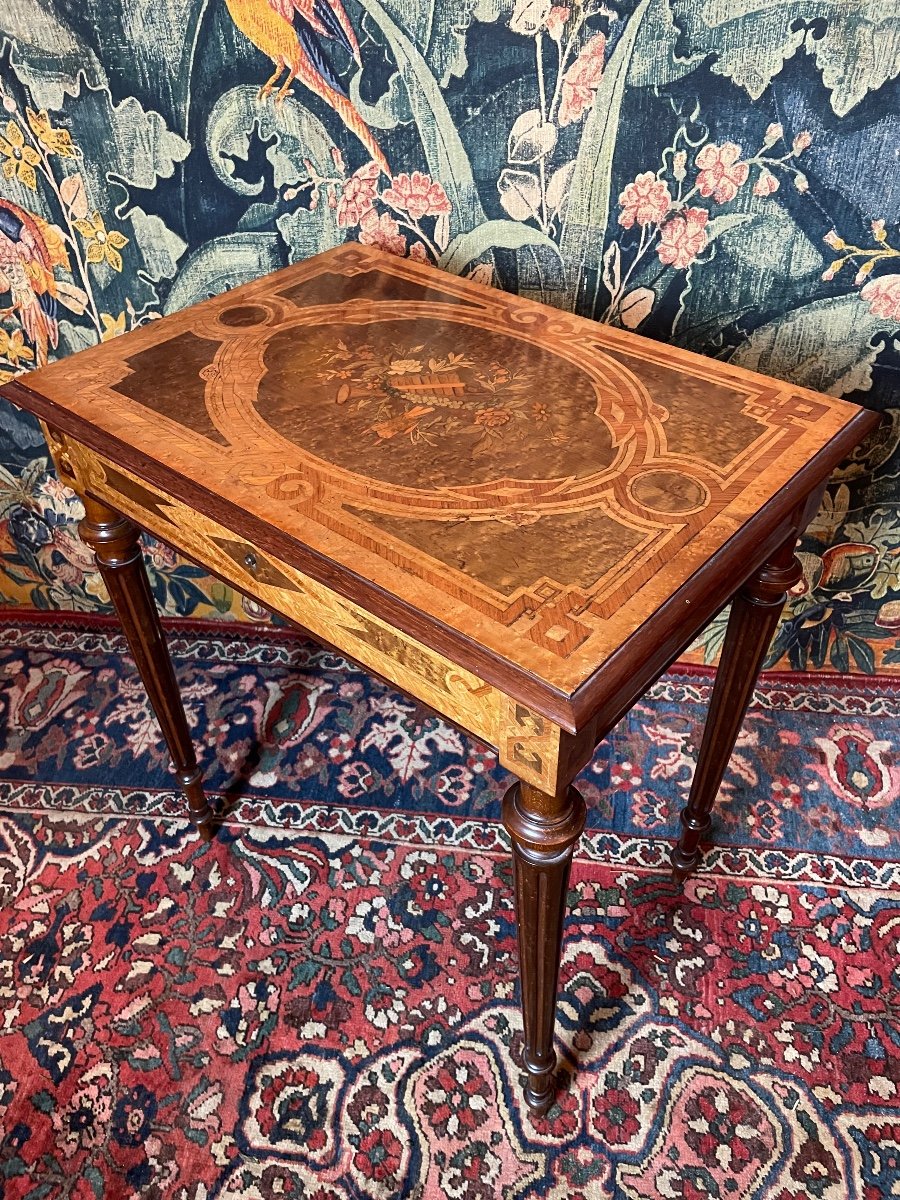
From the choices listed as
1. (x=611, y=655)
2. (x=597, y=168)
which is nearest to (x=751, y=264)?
(x=597, y=168)

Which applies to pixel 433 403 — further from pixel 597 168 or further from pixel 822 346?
pixel 822 346

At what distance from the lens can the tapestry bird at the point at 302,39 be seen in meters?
1.45

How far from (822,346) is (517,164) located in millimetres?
585

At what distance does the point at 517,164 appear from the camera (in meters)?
1.50

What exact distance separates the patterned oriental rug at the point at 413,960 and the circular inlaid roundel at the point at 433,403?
0.41m

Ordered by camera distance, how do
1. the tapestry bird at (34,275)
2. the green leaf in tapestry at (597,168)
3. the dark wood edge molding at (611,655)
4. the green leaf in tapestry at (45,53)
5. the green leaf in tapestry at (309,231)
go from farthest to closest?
the tapestry bird at (34,275), the green leaf in tapestry at (309,231), the green leaf in tapestry at (45,53), the green leaf in tapestry at (597,168), the dark wood edge molding at (611,655)

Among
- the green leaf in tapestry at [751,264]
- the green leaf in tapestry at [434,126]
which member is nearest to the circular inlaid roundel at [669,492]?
the green leaf in tapestry at [751,264]

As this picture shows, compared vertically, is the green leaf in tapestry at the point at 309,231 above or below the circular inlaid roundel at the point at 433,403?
above

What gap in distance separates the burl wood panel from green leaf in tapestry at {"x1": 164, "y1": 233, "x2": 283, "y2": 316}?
1.88ft

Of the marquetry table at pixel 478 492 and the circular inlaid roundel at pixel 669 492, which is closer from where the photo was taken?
the marquetry table at pixel 478 492

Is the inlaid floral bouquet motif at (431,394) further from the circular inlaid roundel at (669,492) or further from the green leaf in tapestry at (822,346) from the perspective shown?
the green leaf in tapestry at (822,346)

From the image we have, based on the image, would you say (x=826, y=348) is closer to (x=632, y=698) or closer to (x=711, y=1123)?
(x=632, y=698)

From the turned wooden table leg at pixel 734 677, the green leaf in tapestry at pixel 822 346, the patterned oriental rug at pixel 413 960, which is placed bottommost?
the patterned oriental rug at pixel 413 960

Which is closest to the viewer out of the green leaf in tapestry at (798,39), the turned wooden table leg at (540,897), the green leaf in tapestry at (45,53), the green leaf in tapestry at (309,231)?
the turned wooden table leg at (540,897)
